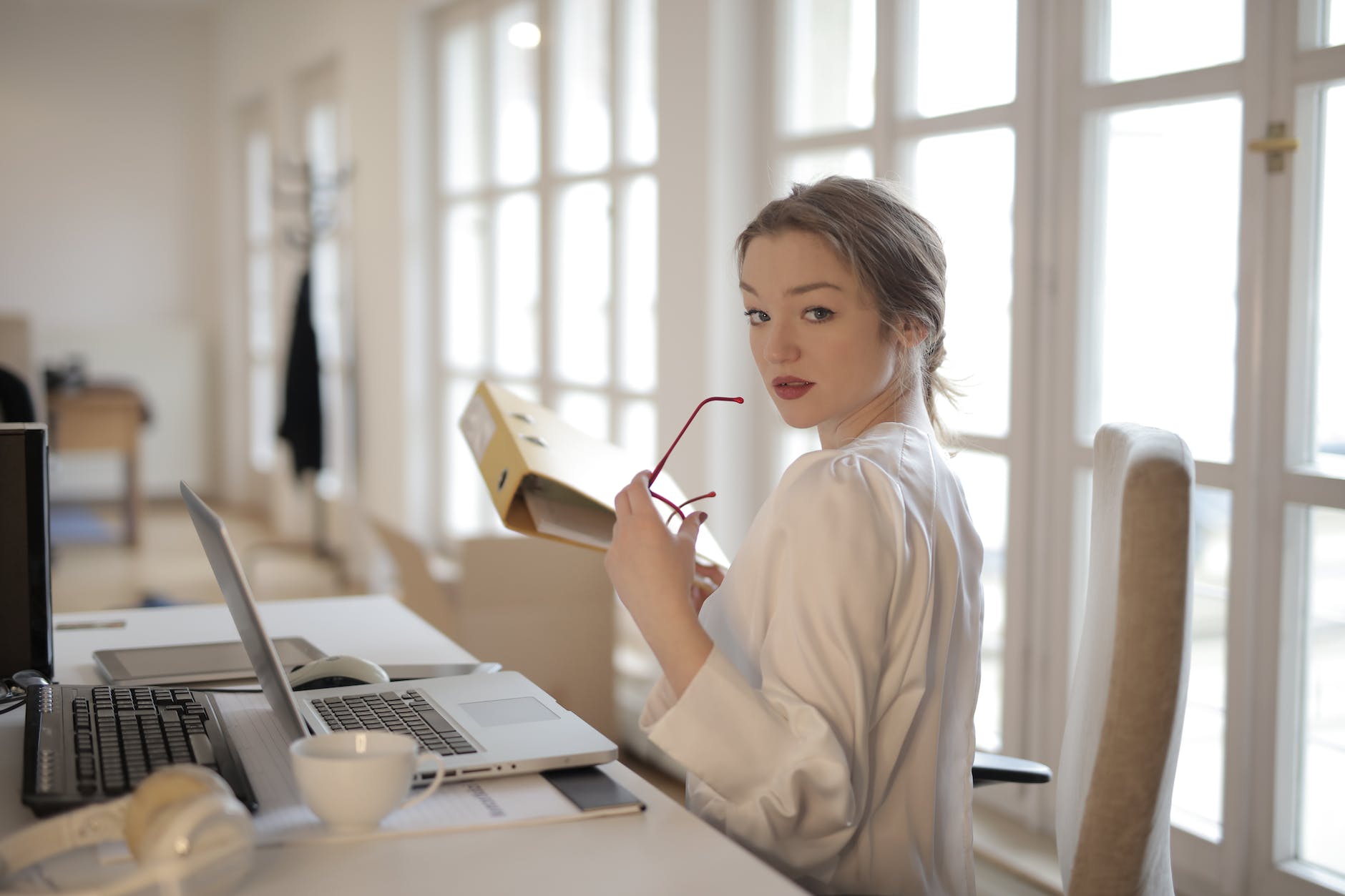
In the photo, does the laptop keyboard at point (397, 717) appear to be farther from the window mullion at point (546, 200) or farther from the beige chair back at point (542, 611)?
the window mullion at point (546, 200)

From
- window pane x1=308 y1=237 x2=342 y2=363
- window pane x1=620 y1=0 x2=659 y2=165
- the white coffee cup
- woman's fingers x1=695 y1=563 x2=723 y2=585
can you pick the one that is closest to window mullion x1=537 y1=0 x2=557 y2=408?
window pane x1=620 y1=0 x2=659 y2=165

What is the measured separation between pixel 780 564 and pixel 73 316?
315 inches

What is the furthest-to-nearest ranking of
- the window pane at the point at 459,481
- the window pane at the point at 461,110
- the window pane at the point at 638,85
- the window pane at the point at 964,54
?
1. the window pane at the point at 459,481
2. the window pane at the point at 461,110
3. the window pane at the point at 638,85
4. the window pane at the point at 964,54

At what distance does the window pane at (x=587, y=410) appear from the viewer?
3.89 meters

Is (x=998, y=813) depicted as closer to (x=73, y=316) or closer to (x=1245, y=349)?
(x=1245, y=349)

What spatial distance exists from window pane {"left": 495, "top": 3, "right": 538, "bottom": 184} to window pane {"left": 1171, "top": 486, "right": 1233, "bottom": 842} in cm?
271

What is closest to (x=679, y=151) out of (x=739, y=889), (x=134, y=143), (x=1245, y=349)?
(x=1245, y=349)

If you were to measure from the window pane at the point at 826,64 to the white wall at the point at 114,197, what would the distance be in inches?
235

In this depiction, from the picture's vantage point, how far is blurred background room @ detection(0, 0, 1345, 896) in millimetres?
2053

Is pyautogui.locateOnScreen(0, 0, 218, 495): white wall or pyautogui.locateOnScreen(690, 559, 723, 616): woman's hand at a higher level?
pyautogui.locateOnScreen(0, 0, 218, 495): white wall

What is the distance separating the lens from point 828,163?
2982mm

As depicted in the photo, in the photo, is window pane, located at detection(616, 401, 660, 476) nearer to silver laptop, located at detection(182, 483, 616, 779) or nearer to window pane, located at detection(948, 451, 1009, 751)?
window pane, located at detection(948, 451, 1009, 751)

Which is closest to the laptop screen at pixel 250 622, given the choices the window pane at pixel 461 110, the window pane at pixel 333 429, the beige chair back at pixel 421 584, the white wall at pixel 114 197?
the beige chair back at pixel 421 584

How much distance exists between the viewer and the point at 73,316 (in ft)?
26.8
